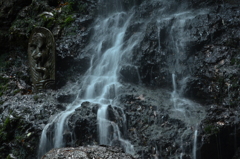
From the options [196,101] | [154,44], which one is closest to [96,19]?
[154,44]

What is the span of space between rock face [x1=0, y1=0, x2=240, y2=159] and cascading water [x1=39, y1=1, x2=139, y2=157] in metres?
0.16

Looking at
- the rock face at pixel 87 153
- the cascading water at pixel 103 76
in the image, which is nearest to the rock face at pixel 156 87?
the cascading water at pixel 103 76

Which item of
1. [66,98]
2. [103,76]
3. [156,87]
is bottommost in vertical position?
[66,98]

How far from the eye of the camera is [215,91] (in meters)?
6.31

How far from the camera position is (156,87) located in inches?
283

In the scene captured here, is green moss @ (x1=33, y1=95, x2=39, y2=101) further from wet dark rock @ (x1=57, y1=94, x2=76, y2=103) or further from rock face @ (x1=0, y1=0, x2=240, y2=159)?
wet dark rock @ (x1=57, y1=94, x2=76, y2=103)

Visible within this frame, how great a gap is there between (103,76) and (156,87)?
174 cm

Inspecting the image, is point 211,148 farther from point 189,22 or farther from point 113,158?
point 189,22

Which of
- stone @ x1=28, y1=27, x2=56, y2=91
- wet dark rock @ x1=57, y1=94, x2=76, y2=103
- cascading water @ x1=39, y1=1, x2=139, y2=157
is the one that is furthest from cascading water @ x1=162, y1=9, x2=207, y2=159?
stone @ x1=28, y1=27, x2=56, y2=91

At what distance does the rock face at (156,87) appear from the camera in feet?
17.5

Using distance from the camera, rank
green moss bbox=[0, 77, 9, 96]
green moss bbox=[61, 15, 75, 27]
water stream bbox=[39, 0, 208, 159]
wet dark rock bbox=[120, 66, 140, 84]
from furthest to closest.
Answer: green moss bbox=[61, 15, 75, 27] → green moss bbox=[0, 77, 9, 96] → wet dark rock bbox=[120, 66, 140, 84] → water stream bbox=[39, 0, 208, 159]

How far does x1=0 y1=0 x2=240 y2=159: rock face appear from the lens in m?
5.34

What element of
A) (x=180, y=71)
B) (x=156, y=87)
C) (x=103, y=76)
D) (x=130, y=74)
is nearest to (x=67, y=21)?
(x=103, y=76)

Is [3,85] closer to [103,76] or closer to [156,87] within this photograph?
[103,76]
